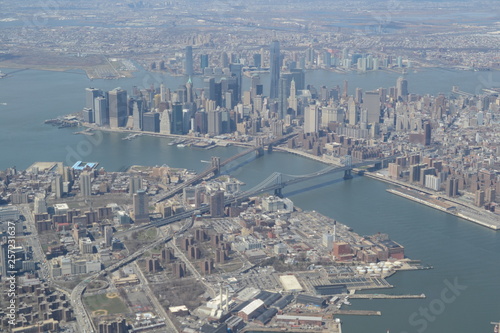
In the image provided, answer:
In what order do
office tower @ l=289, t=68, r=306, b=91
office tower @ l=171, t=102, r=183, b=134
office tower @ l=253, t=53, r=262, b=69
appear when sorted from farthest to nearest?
office tower @ l=253, t=53, r=262, b=69 → office tower @ l=289, t=68, r=306, b=91 → office tower @ l=171, t=102, r=183, b=134

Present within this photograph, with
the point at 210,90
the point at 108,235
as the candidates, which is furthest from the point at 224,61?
the point at 108,235

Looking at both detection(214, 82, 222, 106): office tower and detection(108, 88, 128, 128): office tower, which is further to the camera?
detection(214, 82, 222, 106): office tower

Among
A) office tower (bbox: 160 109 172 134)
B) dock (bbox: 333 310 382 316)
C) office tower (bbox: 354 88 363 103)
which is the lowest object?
dock (bbox: 333 310 382 316)

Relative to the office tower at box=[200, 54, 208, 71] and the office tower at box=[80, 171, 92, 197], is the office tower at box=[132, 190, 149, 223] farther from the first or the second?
the office tower at box=[200, 54, 208, 71]

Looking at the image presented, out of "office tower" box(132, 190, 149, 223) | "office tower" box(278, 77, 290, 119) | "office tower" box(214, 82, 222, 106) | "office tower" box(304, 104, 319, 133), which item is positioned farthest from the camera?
"office tower" box(214, 82, 222, 106)

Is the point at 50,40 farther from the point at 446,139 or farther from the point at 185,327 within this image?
the point at 185,327

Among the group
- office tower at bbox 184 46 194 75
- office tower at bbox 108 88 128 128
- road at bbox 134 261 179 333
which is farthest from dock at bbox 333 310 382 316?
office tower at bbox 184 46 194 75

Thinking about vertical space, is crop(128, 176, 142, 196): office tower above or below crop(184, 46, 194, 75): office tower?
below
